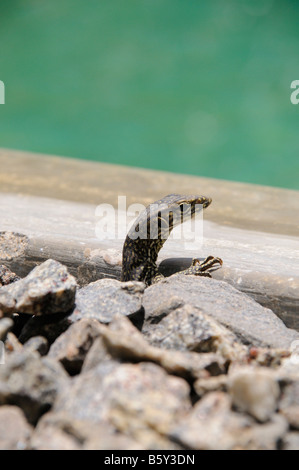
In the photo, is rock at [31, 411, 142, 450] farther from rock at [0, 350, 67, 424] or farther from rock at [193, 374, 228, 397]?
rock at [193, 374, 228, 397]

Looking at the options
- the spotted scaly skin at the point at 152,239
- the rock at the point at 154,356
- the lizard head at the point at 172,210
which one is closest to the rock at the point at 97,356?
the rock at the point at 154,356

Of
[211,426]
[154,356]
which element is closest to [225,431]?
[211,426]

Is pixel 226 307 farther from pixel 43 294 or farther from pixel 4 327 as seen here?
pixel 4 327

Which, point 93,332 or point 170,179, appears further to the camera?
point 170,179

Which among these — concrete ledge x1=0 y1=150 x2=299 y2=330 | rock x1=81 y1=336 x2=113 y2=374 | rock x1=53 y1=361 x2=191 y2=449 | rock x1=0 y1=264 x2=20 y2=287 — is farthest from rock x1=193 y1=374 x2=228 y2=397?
rock x1=0 y1=264 x2=20 y2=287
